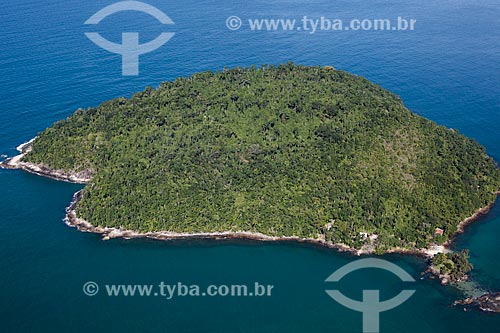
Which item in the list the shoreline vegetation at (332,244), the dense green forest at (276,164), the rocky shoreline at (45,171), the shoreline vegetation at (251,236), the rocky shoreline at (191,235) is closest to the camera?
the shoreline vegetation at (332,244)

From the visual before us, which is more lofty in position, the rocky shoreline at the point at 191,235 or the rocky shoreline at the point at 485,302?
the rocky shoreline at the point at 191,235

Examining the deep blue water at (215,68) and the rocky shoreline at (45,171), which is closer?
the deep blue water at (215,68)

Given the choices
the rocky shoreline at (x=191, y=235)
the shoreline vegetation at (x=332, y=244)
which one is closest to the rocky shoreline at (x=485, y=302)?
the shoreline vegetation at (x=332, y=244)

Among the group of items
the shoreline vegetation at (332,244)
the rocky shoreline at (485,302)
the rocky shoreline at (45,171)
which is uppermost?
the rocky shoreline at (45,171)

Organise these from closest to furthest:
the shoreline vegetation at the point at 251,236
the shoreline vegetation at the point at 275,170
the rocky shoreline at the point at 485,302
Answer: the rocky shoreline at the point at 485,302
the shoreline vegetation at the point at 251,236
the shoreline vegetation at the point at 275,170

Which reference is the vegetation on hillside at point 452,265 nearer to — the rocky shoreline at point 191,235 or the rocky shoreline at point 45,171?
the rocky shoreline at point 191,235

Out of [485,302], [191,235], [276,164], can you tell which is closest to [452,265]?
[485,302]

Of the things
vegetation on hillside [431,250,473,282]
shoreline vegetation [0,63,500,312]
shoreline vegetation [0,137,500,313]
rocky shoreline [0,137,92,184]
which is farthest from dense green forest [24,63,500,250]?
vegetation on hillside [431,250,473,282]
